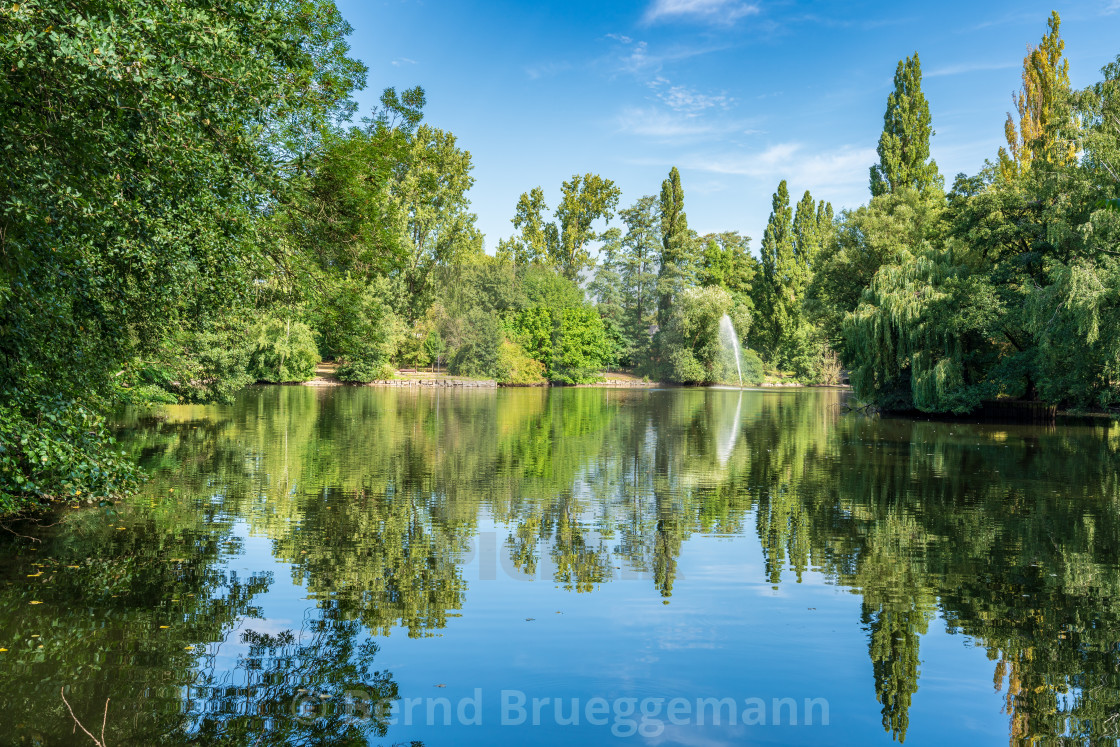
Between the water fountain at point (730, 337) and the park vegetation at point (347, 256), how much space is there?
87 cm

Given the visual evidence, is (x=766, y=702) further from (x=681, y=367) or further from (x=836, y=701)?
(x=681, y=367)

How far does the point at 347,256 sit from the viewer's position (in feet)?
48.0

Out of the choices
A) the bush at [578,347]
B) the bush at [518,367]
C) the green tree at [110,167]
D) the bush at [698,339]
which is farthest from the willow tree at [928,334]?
the bush at [578,347]

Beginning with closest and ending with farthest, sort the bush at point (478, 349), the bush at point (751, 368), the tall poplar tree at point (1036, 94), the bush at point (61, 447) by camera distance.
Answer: the bush at point (61, 447)
the tall poplar tree at point (1036, 94)
the bush at point (478, 349)
the bush at point (751, 368)

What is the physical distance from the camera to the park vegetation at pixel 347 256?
6.11 meters

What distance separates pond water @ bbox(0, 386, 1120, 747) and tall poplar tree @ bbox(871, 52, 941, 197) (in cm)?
3268

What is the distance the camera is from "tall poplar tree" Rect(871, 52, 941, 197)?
44.9 meters

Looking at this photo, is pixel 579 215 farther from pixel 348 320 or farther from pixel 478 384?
pixel 348 320

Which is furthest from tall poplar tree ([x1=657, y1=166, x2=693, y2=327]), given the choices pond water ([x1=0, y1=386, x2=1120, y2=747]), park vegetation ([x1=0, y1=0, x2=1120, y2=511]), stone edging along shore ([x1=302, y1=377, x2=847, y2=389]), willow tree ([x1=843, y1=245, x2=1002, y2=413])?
pond water ([x1=0, y1=386, x2=1120, y2=747])

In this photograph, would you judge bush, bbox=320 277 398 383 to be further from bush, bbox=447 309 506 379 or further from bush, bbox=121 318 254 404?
bush, bbox=447 309 506 379

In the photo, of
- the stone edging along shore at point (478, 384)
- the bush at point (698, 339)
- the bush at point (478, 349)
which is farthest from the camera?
the bush at point (698, 339)

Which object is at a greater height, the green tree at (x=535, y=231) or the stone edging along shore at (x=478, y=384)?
the green tree at (x=535, y=231)

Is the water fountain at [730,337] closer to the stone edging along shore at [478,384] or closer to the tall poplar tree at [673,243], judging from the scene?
the stone edging along shore at [478,384]

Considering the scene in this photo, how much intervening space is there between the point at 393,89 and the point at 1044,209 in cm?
2584
